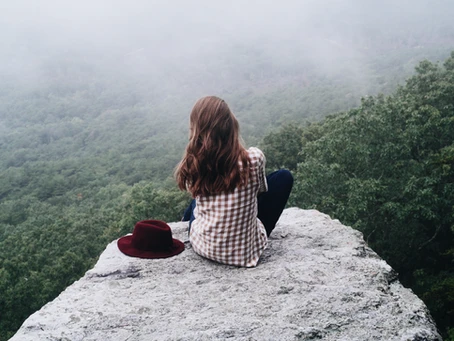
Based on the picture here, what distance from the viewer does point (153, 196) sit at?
872 inches

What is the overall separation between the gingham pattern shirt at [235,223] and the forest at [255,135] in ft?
28.2

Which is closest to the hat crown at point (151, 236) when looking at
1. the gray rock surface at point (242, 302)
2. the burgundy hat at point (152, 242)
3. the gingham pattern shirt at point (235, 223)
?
the burgundy hat at point (152, 242)

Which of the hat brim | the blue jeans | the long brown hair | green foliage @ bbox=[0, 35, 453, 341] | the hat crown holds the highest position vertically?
the long brown hair

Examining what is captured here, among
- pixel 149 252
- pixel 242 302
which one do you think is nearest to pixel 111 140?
pixel 149 252

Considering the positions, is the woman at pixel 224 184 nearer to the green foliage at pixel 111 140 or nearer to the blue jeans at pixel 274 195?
the blue jeans at pixel 274 195

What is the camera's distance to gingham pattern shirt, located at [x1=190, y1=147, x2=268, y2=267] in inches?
134

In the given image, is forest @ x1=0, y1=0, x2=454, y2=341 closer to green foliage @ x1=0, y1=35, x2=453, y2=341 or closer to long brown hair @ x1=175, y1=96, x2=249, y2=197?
green foliage @ x1=0, y1=35, x2=453, y2=341

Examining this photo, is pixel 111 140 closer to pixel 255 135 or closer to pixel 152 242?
pixel 255 135

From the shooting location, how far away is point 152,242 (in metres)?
3.98

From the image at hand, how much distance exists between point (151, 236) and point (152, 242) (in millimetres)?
74

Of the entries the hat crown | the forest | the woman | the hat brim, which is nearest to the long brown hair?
the woman

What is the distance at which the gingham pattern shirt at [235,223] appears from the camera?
342cm

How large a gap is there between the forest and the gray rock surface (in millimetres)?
8203

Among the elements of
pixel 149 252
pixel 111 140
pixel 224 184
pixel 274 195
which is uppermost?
pixel 224 184
